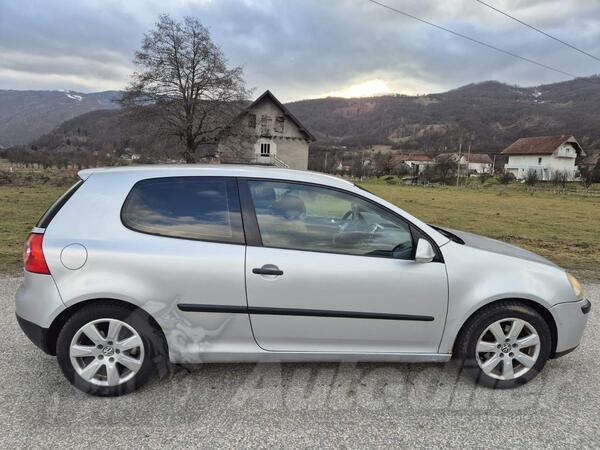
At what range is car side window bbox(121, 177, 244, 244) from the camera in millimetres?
2764

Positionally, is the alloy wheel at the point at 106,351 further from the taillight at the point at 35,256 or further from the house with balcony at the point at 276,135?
the house with balcony at the point at 276,135

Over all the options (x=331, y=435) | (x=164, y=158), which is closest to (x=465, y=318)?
(x=331, y=435)

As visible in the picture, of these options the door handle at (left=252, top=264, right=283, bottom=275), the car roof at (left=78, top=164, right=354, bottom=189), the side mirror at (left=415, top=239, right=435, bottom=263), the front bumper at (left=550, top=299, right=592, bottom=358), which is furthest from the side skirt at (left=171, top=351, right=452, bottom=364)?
the car roof at (left=78, top=164, right=354, bottom=189)

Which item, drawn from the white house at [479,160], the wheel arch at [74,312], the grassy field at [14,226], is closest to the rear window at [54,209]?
the wheel arch at [74,312]

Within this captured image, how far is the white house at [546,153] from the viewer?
7306 cm

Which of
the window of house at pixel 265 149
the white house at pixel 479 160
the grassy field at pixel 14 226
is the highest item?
the white house at pixel 479 160

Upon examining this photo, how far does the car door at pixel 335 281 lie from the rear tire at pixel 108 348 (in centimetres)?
75

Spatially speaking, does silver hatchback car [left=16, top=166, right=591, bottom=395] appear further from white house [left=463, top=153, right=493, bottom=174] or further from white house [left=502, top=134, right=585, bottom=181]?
white house [left=463, top=153, right=493, bottom=174]

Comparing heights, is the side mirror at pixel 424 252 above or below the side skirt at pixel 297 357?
above


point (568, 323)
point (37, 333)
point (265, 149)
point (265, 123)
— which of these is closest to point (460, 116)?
point (265, 123)

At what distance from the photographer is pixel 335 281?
272cm

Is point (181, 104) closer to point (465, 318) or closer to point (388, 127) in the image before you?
point (465, 318)

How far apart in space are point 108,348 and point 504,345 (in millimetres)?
2806

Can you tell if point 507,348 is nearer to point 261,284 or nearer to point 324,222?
point 324,222
